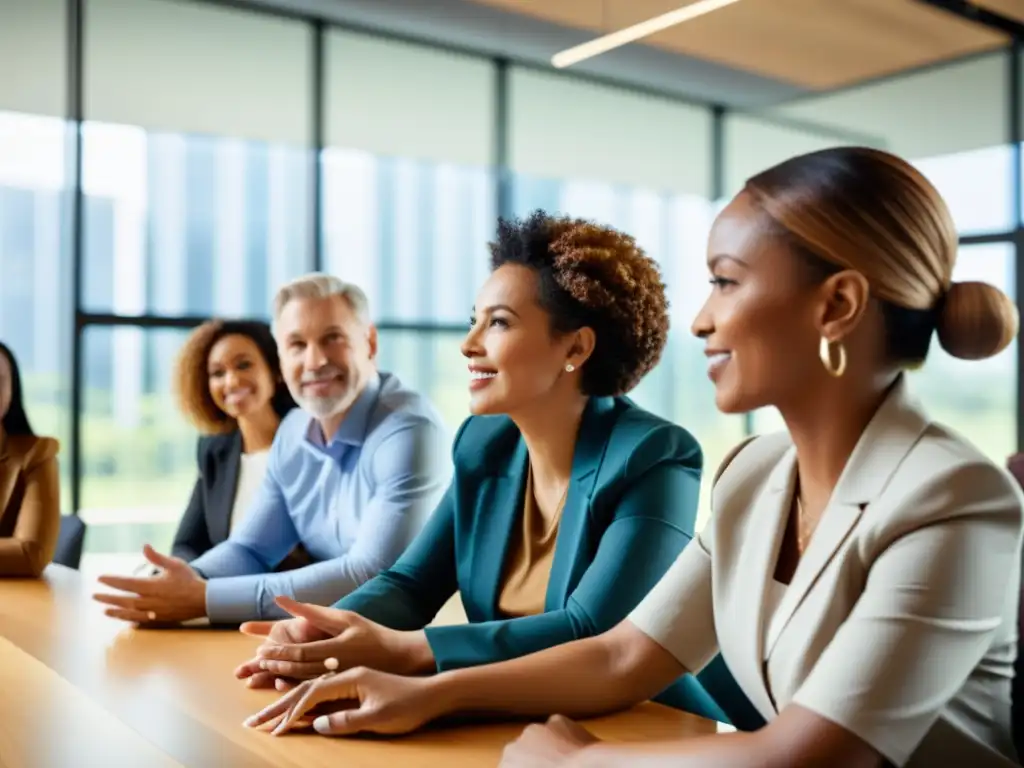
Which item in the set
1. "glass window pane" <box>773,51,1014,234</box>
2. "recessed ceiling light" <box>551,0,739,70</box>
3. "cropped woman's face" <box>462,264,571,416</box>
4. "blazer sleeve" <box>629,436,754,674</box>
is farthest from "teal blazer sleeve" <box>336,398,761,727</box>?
"glass window pane" <box>773,51,1014,234</box>

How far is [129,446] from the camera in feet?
19.9

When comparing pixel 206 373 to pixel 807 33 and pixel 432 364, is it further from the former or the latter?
pixel 807 33

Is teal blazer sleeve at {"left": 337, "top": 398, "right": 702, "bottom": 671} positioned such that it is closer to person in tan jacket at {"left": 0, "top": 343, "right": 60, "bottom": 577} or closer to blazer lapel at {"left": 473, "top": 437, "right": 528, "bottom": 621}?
blazer lapel at {"left": 473, "top": 437, "right": 528, "bottom": 621}

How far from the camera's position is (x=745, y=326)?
1278 mm

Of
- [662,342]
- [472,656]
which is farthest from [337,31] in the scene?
[472,656]

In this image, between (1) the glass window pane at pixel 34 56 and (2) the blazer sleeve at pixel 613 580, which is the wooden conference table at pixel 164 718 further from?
(1) the glass window pane at pixel 34 56

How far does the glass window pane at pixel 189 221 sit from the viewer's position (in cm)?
592

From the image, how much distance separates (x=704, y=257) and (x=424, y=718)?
2.37ft

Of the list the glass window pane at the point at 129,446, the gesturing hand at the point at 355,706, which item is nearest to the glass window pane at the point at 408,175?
the glass window pane at the point at 129,446

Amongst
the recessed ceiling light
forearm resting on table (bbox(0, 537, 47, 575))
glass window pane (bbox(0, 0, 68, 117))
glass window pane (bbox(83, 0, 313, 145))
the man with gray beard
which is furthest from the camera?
glass window pane (bbox(83, 0, 313, 145))

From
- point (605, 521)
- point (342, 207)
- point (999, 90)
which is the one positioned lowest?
point (605, 521)

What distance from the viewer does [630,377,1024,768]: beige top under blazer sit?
43.3 inches

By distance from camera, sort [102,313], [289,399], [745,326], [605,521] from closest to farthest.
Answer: [745,326], [605,521], [289,399], [102,313]

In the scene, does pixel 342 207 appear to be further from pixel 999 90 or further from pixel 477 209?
pixel 999 90
